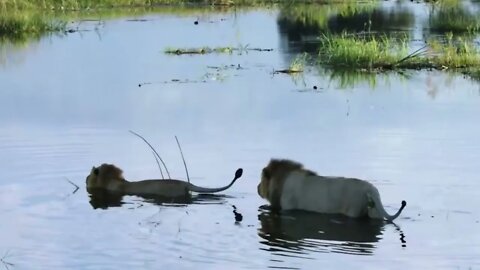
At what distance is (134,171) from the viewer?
10914 mm

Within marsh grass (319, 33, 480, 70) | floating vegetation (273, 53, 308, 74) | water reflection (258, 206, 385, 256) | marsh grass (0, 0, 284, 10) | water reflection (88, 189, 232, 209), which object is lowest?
Result: marsh grass (0, 0, 284, 10)

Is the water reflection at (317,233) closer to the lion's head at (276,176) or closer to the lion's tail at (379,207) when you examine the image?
the lion's tail at (379,207)

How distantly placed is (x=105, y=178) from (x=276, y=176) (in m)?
1.67

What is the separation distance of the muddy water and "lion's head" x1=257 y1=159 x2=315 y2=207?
14cm

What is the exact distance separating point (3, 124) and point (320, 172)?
498 cm

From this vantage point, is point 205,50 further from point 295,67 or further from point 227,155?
point 227,155

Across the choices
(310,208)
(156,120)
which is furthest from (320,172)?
(156,120)

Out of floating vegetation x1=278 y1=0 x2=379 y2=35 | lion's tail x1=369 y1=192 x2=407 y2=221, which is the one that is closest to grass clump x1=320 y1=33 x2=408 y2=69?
floating vegetation x1=278 y1=0 x2=379 y2=35

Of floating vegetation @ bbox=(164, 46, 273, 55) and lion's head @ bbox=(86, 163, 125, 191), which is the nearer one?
lion's head @ bbox=(86, 163, 125, 191)

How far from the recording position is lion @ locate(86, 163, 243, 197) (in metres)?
9.62

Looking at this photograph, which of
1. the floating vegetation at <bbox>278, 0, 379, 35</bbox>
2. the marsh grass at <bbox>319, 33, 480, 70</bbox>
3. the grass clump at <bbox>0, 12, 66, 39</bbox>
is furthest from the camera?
the floating vegetation at <bbox>278, 0, 379, 35</bbox>

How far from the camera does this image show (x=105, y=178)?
398 inches

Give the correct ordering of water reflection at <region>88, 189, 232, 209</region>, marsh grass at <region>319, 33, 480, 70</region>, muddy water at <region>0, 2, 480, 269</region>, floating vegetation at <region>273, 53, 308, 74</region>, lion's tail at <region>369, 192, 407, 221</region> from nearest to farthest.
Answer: muddy water at <region>0, 2, 480, 269</region>, lion's tail at <region>369, 192, 407, 221</region>, water reflection at <region>88, 189, 232, 209</region>, marsh grass at <region>319, 33, 480, 70</region>, floating vegetation at <region>273, 53, 308, 74</region>

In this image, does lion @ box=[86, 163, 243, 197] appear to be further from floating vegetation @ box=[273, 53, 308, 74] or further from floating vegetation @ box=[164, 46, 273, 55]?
floating vegetation @ box=[164, 46, 273, 55]
